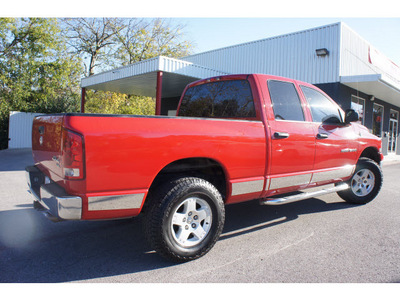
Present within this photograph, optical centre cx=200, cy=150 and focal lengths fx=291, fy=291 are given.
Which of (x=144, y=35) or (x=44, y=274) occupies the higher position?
(x=144, y=35)

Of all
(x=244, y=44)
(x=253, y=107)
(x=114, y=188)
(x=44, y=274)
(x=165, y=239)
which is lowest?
(x=44, y=274)

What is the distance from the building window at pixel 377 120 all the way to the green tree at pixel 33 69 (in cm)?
1936

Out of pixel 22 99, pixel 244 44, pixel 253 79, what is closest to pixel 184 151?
pixel 253 79

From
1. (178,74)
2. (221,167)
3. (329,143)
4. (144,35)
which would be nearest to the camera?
(221,167)

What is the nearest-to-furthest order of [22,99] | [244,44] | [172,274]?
[172,274]
[244,44]
[22,99]

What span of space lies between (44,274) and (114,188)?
1044mm

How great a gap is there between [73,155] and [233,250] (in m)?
1.95

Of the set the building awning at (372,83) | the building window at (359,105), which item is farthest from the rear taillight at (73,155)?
the building window at (359,105)

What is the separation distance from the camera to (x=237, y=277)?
2627mm

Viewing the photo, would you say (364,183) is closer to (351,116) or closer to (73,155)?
(351,116)

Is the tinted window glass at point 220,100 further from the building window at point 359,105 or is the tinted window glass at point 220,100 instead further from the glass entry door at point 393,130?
the glass entry door at point 393,130

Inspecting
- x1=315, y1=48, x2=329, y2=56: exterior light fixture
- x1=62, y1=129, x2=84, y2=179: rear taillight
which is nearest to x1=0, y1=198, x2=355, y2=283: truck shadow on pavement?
x1=62, y1=129, x2=84, y2=179: rear taillight

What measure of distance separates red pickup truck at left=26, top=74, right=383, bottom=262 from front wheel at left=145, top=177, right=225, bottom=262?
0.01m

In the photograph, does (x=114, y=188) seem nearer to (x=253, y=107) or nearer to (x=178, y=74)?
(x=253, y=107)
